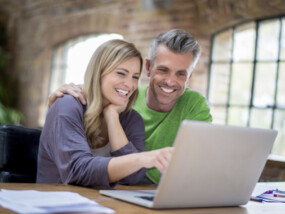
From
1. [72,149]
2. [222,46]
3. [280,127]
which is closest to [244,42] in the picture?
[222,46]

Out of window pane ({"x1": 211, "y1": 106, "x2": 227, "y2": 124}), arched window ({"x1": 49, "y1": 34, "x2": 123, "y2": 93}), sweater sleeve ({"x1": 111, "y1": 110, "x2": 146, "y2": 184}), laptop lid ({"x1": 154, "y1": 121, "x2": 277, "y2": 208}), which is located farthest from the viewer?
arched window ({"x1": 49, "y1": 34, "x2": 123, "y2": 93})

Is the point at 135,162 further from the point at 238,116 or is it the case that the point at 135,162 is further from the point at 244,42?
the point at 244,42

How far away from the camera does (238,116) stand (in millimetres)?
4148

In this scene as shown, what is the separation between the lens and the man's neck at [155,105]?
229 centimetres

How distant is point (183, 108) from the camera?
2264 mm

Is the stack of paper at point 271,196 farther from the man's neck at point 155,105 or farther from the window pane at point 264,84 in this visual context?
the window pane at point 264,84

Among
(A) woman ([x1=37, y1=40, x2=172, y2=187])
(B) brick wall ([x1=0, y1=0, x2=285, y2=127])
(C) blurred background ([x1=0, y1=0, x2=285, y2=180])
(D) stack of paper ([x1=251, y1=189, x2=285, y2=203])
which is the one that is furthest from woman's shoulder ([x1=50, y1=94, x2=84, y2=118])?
(B) brick wall ([x1=0, y1=0, x2=285, y2=127])

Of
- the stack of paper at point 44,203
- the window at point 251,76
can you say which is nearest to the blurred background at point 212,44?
the window at point 251,76

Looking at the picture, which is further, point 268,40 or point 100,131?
point 268,40

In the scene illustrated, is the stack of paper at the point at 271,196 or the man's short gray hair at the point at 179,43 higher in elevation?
the man's short gray hair at the point at 179,43

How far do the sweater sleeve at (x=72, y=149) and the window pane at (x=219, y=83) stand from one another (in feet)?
9.16

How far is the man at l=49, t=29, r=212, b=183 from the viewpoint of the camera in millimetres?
2164

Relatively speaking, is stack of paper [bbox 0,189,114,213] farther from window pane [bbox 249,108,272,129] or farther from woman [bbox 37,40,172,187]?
window pane [bbox 249,108,272,129]

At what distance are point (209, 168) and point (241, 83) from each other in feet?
10.2
